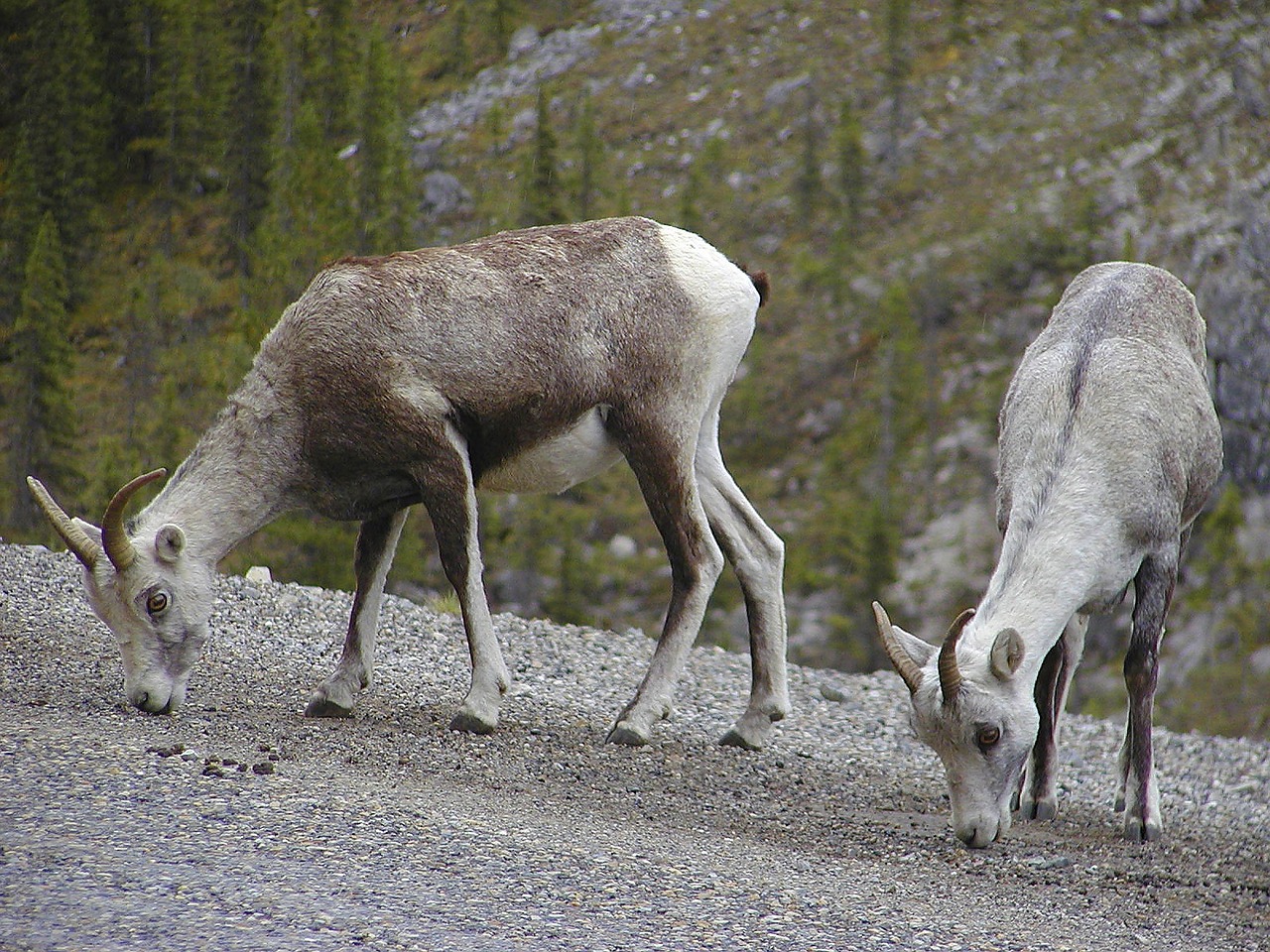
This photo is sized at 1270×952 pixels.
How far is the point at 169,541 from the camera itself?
7.79 meters

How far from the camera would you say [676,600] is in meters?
8.45

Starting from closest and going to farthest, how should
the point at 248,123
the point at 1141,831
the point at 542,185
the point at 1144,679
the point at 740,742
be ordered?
the point at 1141,831 < the point at 1144,679 < the point at 740,742 < the point at 542,185 < the point at 248,123

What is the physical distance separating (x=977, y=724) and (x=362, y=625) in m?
4.15

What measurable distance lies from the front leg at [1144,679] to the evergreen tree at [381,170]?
3695cm

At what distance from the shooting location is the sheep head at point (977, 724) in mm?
6426

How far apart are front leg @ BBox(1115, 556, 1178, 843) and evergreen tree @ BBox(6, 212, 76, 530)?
32842mm

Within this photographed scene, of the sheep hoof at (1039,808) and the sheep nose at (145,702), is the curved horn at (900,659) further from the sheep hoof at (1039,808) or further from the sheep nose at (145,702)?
the sheep nose at (145,702)

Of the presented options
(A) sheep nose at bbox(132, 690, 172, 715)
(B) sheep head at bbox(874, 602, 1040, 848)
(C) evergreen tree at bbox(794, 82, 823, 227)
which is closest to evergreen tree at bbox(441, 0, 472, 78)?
(C) evergreen tree at bbox(794, 82, 823, 227)

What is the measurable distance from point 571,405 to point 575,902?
12.6ft

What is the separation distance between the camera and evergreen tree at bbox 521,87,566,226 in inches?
1716

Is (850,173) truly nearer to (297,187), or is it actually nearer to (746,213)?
(746,213)

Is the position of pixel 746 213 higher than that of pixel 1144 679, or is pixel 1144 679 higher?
pixel 1144 679

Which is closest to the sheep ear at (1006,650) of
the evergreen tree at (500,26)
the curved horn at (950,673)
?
the curved horn at (950,673)

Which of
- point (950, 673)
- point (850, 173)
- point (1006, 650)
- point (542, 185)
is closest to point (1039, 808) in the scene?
point (1006, 650)
